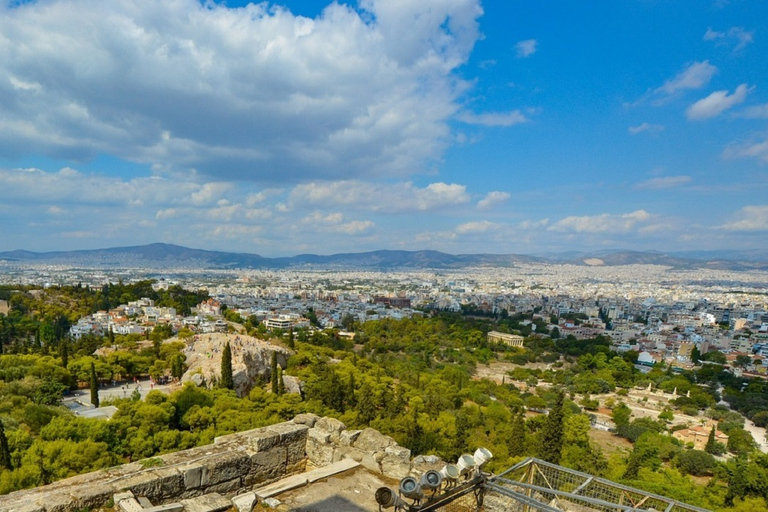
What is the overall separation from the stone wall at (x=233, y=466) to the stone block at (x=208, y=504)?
2.30 feet

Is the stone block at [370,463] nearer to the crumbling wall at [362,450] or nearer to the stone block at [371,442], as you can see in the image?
the crumbling wall at [362,450]

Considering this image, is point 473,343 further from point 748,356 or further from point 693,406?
point 748,356

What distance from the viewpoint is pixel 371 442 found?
250 inches

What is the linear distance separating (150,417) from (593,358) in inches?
1951

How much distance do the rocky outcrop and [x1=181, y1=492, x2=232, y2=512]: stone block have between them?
21.5 meters

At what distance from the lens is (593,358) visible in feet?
163

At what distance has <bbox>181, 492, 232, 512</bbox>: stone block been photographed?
4.32 meters

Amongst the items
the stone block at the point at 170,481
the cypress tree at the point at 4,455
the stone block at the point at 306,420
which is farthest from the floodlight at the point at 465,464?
the cypress tree at the point at 4,455

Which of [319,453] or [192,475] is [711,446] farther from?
[192,475]

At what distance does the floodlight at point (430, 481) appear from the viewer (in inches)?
115

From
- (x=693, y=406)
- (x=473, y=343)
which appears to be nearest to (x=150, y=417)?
(x=693, y=406)

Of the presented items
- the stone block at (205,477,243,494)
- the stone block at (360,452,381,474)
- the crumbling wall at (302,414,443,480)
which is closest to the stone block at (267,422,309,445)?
the crumbling wall at (302,414,443,480)

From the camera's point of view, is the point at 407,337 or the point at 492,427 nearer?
the point at 492,427

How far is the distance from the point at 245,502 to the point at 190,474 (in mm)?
1115
